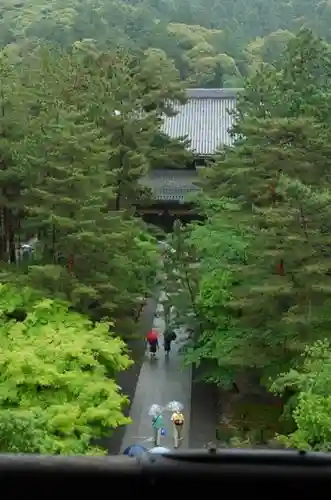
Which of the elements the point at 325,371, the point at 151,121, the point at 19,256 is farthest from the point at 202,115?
the point at 325,371

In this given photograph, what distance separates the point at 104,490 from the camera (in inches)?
61.2

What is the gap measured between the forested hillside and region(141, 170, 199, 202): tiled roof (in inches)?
302

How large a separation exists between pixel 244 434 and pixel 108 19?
40176 mm

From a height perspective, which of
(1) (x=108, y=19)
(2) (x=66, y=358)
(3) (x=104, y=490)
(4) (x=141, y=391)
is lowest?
(4) (x=141, y=391)

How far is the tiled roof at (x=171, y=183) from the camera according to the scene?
24734 millimetres

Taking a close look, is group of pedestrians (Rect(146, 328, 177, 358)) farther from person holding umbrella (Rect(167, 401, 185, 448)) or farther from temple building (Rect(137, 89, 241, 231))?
temple building (Rect(137, 89, 241, 231))

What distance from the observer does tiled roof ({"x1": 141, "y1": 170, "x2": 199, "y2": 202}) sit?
24734 mm

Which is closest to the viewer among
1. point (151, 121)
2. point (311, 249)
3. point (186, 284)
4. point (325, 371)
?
point (325, 371)

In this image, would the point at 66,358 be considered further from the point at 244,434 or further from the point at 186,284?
the point at 186,284

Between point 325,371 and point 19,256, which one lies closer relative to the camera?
point 325,371

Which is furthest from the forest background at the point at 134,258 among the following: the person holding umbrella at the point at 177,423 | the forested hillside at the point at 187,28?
the forested hillside at the point at 187,28

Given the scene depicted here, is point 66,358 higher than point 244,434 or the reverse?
higher

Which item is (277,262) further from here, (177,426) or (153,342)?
(153,342)

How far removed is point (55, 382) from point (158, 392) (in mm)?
5171
